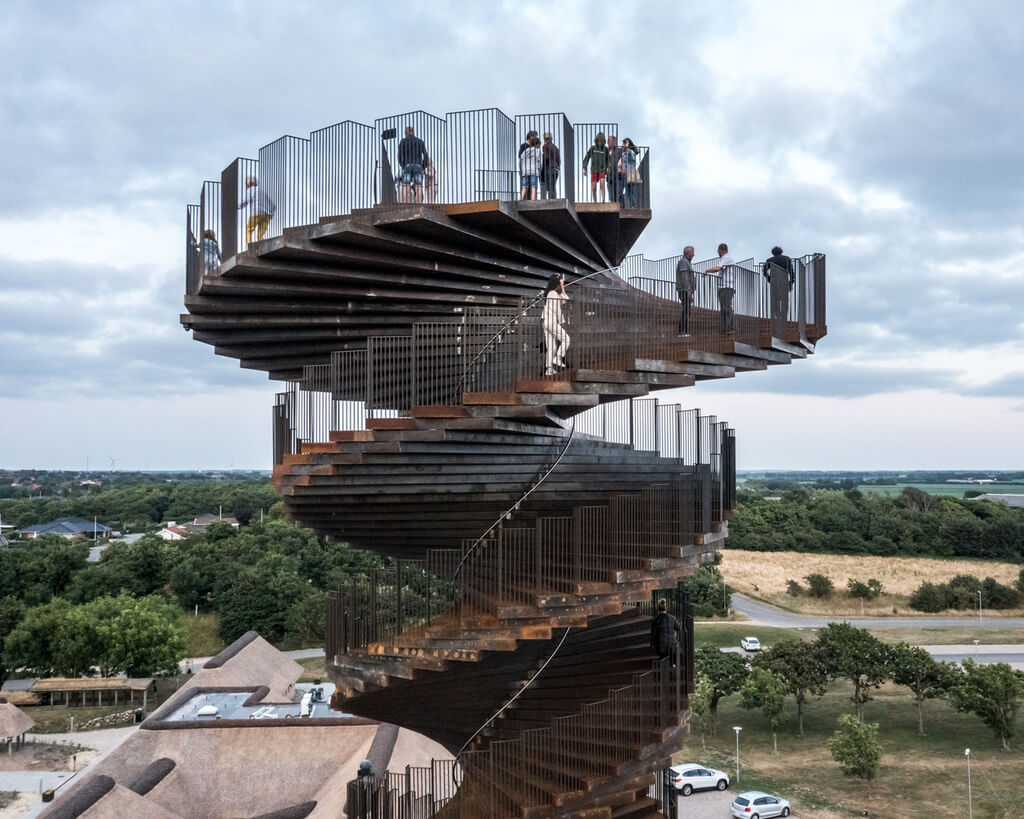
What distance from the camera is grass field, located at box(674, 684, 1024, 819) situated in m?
21.9

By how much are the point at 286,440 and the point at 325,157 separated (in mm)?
3406

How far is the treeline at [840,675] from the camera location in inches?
1045

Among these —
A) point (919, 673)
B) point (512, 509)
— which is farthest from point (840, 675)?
point (512, 509)

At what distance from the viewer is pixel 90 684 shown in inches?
1289

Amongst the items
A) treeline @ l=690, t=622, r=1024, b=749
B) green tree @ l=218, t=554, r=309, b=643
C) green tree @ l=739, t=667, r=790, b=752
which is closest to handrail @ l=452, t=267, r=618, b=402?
treeline @ l=690, t=622, r=1024, b=749

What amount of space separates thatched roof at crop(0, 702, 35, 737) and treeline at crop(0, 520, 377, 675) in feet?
27.5

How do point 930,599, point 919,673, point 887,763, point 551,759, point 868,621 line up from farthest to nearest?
point 930,599, point 868,621, point 919,673, point 887,763, point 551,759

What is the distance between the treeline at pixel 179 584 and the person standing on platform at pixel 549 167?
3050 centimetres

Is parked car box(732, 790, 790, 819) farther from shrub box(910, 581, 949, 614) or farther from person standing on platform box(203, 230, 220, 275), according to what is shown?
shrub box(910, 581, 949, 614)

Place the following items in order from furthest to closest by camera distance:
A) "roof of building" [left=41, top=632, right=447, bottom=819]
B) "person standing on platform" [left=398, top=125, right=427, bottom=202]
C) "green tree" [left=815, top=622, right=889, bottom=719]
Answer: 1. "green tree" [left=815, top=622, right=889, bottom=719]
2. "roof of building" [left=41, top=632, right=447, bottom=819]
3. "person standing on platform" [left=398, top=125, right=427, bottom=202]

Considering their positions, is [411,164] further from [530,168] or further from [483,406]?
[483,406]

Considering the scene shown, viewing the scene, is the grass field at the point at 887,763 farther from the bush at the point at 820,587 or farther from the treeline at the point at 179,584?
the bush at the point at 820,587

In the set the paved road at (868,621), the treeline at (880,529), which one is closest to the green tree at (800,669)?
the paved road at (868,621)

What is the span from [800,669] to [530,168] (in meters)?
24.2
